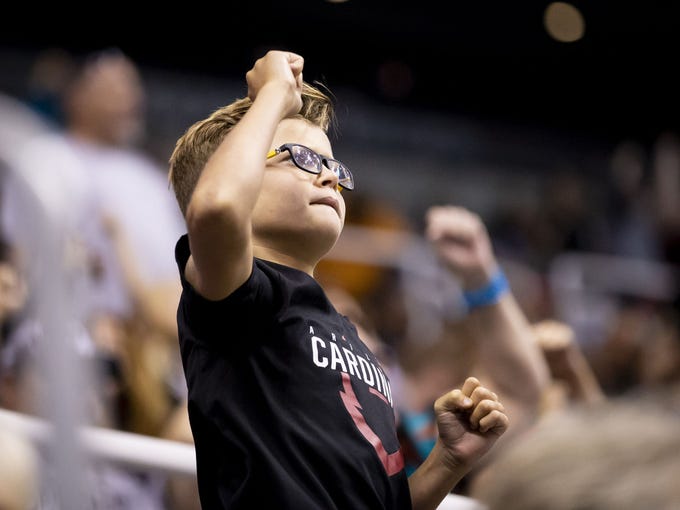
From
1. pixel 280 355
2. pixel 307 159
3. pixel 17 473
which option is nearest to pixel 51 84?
pixel 307 159

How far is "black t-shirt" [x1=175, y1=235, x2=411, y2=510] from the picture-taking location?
1.28 m

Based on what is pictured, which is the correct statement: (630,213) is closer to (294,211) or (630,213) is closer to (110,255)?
(110,255)

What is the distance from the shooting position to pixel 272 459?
50.2 inches

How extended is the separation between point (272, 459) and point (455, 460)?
305 mm

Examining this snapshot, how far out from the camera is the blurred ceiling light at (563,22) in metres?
8.44

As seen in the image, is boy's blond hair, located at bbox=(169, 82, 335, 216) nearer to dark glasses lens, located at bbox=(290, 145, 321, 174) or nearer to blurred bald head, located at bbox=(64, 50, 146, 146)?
dark glasses lens, located at bbox=(290, 145, 321, 174)

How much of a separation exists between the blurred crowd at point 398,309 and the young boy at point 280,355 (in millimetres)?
135

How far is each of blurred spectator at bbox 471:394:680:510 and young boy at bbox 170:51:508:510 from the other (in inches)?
17.3

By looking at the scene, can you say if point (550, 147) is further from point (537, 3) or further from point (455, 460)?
point (455, 460)

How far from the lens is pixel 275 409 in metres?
1.30

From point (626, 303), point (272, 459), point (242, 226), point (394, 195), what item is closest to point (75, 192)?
point (242, 226)

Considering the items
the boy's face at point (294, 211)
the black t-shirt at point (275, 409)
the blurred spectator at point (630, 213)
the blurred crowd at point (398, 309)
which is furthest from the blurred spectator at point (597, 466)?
the blurred spectator at point (630, 213)

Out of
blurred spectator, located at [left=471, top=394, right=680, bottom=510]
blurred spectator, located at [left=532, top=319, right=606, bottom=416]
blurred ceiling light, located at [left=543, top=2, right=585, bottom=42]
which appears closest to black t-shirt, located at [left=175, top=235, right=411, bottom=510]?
blurred spectator, located at [left=471, top=394, right=680, bottom=510]

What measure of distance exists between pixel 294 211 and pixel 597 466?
2.29 feet
